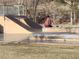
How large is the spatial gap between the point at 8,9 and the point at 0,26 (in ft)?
8.85

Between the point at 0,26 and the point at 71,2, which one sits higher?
the point at 71,2

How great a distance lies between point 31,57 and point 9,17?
55.4 ft

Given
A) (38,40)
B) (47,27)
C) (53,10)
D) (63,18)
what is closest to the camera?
(38,40)

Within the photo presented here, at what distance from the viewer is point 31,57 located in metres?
14.1

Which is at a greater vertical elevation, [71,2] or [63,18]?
[71,2]

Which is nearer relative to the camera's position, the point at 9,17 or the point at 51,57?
the point at 51,57

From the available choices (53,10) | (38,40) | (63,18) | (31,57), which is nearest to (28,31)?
(38,40)

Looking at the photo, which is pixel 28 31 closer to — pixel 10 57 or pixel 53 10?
pixel 10 57

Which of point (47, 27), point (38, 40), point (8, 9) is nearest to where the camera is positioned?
point (38, 40)

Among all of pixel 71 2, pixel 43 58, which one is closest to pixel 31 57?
pixel 43 58

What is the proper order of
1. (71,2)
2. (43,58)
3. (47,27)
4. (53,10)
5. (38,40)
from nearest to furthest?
(43,58), (71,2), (38,40), (47,27), (53,10)

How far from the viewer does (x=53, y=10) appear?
194 feet

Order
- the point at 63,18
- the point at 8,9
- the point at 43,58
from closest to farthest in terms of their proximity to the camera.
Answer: the point at 43,58 < the point at 8,9 < the point at 63,18

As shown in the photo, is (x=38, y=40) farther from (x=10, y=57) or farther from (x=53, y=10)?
(x=53, y=10)
